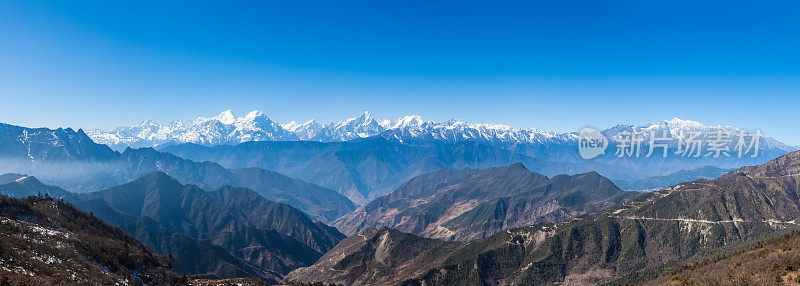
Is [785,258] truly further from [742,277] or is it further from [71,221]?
[71,221]

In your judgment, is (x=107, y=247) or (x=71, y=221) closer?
(x=107, y=247)

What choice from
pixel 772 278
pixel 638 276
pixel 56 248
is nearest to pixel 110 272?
pixel 56 248

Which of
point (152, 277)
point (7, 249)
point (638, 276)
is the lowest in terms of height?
point (638, 276)

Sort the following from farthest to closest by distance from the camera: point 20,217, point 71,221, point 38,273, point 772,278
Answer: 1. point 71,221
2. point 20,217
3. point 772,278
4. point 38,273

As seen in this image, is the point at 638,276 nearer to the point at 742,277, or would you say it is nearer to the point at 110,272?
the point at 742,277

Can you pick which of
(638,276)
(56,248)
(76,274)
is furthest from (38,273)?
(638,276)

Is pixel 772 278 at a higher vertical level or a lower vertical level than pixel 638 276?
higher

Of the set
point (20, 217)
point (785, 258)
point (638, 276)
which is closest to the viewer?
point (785, 258)
